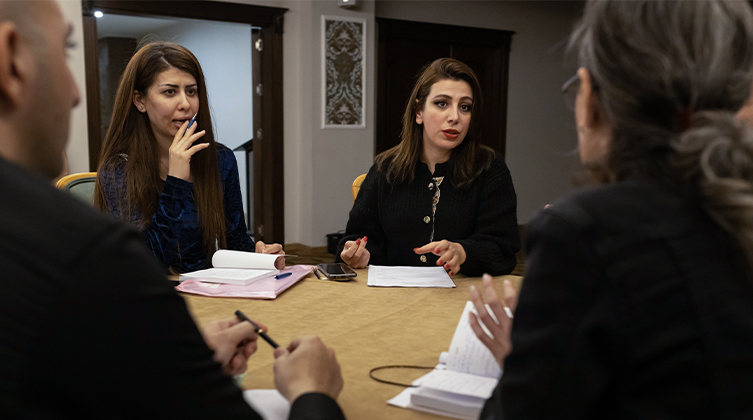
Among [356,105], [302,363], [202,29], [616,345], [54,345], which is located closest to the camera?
[54,345]

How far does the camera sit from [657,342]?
0.61 metres

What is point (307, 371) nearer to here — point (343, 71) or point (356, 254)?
point (356, 254)

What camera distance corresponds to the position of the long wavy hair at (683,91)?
63cm

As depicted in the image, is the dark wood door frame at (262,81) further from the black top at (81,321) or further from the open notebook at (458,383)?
the black top at (81,321)

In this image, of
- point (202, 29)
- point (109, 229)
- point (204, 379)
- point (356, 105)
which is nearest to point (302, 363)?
point (204, 379)

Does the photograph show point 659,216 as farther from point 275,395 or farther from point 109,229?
point 275,395

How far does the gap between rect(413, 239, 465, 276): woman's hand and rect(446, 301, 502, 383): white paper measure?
2.34ft

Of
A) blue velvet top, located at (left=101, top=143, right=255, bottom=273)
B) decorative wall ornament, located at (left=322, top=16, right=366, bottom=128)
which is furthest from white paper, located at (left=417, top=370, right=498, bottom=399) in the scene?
decorative wall ornament, located at (left=322, top=16, right=366, bottom=128)

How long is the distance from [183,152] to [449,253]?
1007 mm

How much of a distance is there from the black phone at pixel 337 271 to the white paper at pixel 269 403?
0.84 metres

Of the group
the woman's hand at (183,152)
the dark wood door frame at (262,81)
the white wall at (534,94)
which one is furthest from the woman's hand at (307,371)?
the white wall at (534,94)

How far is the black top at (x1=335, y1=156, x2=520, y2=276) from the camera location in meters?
2.23

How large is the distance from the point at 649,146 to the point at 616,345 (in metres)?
0.23

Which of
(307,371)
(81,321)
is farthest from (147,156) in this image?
(81,321)
